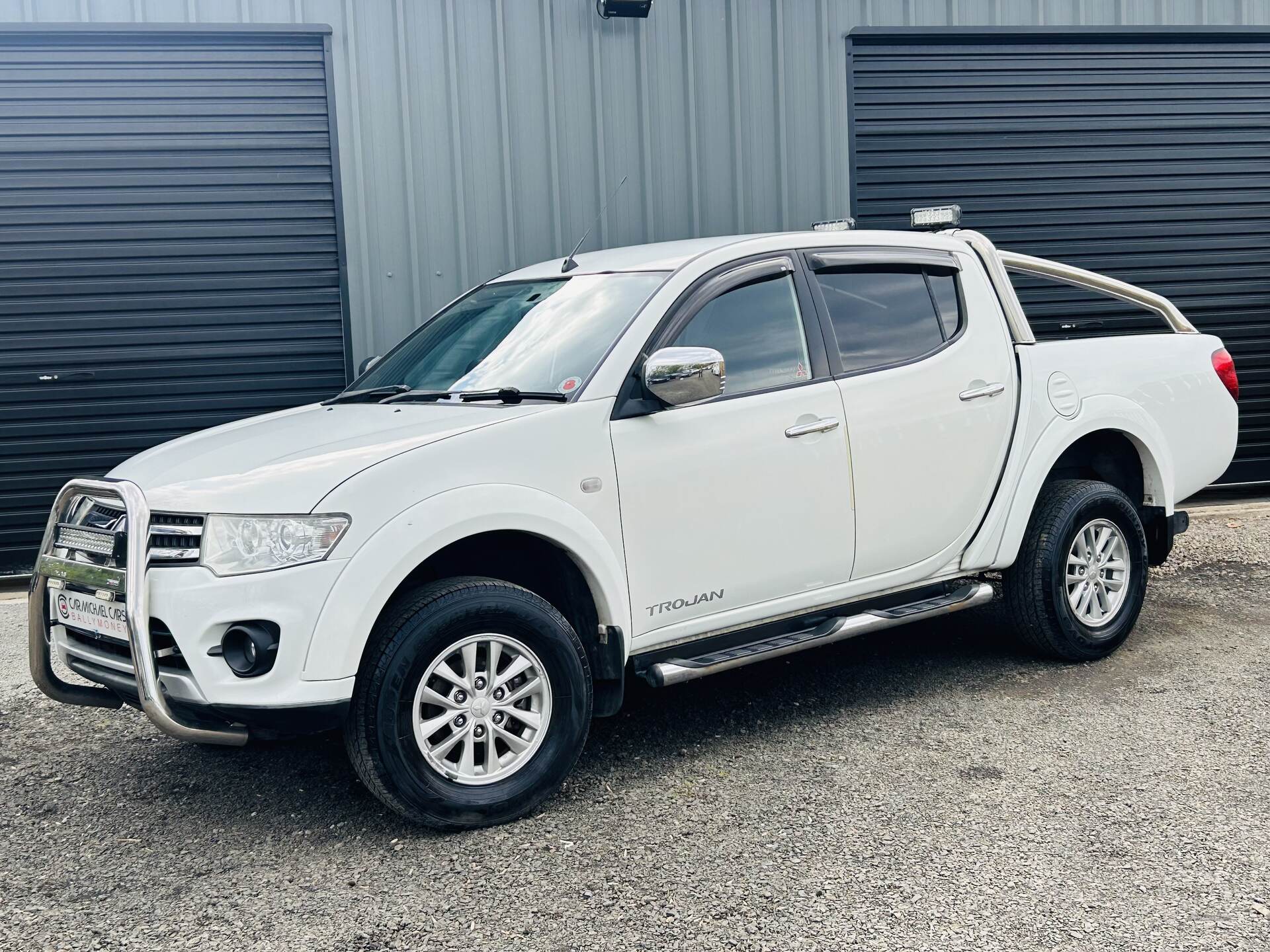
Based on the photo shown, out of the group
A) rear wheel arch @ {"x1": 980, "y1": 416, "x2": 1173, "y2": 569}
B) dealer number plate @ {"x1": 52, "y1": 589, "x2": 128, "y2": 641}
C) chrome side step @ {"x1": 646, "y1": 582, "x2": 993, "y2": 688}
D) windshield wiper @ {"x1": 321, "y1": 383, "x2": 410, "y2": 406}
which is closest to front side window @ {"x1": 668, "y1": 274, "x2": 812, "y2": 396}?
chrome side step @ {"x1": 646, "y1": 582, "x2": 993, "y2": 688}

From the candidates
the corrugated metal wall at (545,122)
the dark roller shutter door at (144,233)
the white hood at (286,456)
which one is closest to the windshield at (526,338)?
the white hood at (286,456)

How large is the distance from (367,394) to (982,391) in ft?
8.14

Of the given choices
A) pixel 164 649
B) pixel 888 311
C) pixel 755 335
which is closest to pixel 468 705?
pixel 164 649

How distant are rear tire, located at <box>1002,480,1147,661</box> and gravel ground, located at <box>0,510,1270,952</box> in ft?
0.62

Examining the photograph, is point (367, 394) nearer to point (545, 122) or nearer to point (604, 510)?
point (604, 510)

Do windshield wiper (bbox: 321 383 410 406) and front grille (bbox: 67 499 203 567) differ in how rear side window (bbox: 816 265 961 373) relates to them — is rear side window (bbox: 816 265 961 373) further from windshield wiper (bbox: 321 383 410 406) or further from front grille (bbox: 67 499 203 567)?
front grille (bbox: 67 499 203 567)

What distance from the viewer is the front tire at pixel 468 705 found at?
11.6ft

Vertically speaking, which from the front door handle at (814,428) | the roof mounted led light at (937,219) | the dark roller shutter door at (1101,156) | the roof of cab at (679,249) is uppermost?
the dark roller shutter door at (1101,156)

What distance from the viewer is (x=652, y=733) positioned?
4.59m

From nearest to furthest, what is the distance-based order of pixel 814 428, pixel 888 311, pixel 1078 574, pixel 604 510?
pixel 604 510
pixel 814 428
pixel 888 311
pixel 1078 574

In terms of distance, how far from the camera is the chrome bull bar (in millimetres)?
3424

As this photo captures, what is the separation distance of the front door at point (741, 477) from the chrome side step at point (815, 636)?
10 cm

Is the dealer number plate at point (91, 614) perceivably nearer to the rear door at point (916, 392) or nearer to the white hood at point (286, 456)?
the white hood at point (286, 456)

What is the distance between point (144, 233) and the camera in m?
7.92
